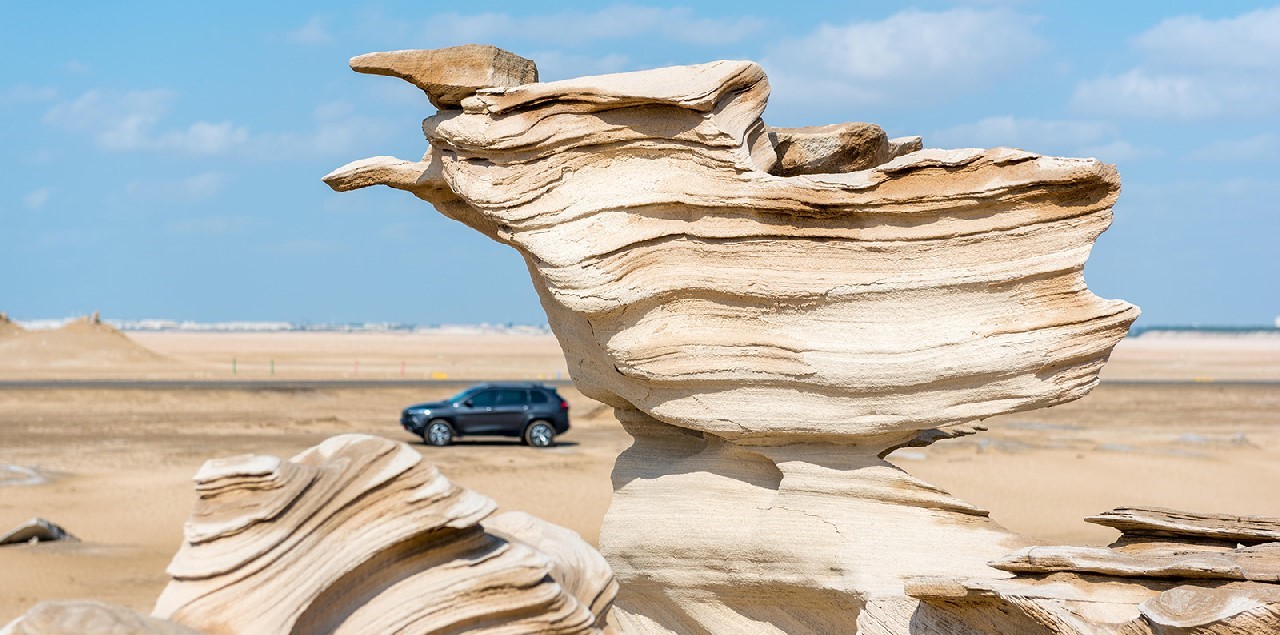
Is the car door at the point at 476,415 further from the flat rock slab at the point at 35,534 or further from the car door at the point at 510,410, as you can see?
the flat rock slab at the point at 35,534

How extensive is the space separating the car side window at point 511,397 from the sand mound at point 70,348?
110 feet

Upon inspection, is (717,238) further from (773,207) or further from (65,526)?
(65,526)

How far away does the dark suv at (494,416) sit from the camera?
30172 millimetres

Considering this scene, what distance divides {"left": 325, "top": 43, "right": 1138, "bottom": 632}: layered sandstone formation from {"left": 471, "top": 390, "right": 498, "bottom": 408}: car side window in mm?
22658

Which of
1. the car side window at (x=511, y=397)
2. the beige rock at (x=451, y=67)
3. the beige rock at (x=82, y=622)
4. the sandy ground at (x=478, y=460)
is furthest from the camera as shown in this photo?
the car side window at (x=511, y=397)

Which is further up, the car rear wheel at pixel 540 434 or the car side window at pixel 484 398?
the car side window at pixel 484 398

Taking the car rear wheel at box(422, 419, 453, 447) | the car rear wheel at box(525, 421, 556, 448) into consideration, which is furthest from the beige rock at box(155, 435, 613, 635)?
the car rear wheel at box(525, 421, 556, 448)

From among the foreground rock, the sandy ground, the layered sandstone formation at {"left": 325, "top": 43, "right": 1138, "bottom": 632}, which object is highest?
the layered sandstone formation at {"left": 325, "top": 43, "right": 1138, "bottom": 632}

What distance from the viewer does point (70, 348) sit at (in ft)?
194

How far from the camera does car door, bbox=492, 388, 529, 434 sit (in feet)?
101

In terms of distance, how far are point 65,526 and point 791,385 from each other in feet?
50.9

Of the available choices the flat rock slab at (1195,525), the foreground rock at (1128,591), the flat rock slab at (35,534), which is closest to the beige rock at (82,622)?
the foreground rock at (1128,591)

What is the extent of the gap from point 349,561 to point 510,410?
26004 millimetres

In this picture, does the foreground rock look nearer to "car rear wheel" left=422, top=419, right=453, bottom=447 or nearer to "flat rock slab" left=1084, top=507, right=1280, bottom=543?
"flat rock slab" left=1084, top=507, right=1280, bottom=543
